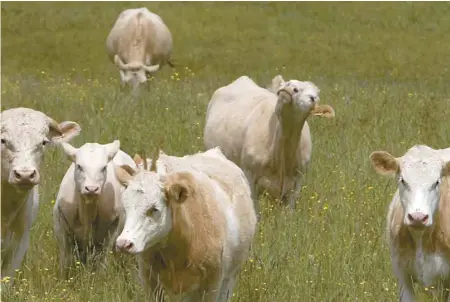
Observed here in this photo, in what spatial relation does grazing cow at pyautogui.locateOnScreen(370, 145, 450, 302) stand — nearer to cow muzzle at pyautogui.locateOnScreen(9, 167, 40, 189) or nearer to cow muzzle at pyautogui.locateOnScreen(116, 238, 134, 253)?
cow muzzle at pyautogui.locateOnScreen(116, 238, 134, 253)

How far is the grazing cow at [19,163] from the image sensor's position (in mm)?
7105

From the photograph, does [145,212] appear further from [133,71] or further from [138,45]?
[138,45]

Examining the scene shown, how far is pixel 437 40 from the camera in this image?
96.9ft

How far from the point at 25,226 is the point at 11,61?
2028 centimetres

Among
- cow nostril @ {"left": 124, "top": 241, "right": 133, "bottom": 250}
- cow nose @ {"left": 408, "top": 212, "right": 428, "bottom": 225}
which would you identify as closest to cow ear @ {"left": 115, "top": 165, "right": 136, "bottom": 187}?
cow nostril @ {"left": 124, "top": 241, "right": 133, "bottom": 250}

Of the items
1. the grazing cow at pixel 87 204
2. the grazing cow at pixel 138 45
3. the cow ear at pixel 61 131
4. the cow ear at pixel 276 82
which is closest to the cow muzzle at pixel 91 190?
the grazing cow at pixel 87 204

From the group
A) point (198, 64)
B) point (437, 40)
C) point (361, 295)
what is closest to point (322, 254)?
point (361, 295)

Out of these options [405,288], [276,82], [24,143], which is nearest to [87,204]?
[24,143]

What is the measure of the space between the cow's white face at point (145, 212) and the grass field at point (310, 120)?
710 millimetres

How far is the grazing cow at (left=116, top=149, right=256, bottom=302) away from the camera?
569cm

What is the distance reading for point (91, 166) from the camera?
25.0 ft

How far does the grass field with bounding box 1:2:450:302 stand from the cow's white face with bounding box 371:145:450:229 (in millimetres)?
825

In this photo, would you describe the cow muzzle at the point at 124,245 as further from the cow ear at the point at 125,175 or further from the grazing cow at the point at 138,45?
the grazing cow at the point at 138,45

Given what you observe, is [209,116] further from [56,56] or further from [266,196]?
[56,56]
